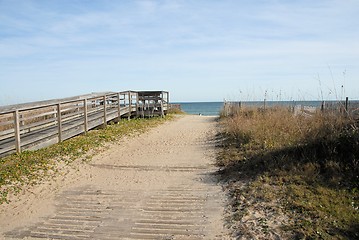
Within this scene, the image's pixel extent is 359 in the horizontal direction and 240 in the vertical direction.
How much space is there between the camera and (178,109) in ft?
100

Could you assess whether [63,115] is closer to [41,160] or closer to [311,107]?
[41,160]

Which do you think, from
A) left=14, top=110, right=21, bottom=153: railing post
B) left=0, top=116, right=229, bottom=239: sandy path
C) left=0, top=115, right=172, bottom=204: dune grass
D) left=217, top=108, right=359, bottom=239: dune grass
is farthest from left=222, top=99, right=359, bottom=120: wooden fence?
left=14, top=110, right=21, bottom=153: railing post

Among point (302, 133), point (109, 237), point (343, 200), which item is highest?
point (302, 133)

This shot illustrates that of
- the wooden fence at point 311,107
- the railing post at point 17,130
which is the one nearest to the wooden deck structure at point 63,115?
the railing post at point 17,130

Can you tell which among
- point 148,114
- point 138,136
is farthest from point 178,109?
point 138,136

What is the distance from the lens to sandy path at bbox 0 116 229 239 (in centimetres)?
489

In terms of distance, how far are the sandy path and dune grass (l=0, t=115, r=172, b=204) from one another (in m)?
0.40

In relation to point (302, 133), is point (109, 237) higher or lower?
lower

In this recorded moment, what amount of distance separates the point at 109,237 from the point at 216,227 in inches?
57.5

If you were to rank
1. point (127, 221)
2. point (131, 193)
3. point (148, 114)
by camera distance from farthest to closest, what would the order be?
1. point (148, 114)
2. point (131, 193)
3. point (127, 221)

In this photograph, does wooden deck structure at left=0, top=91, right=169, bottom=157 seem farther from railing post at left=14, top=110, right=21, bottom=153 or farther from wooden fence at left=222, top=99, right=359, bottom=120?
wooden fence at left=222, top=99, right=359, bottom=120

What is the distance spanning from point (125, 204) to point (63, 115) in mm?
8593

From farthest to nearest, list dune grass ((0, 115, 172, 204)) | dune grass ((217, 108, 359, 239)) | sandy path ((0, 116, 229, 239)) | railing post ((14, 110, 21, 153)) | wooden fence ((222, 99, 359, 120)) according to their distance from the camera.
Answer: wooden fence ((222, 99, 359, 120)), railing post ((14, 110, 21, 153)), dune grass ((0, 115, 172, 204)), sandy path ((0, 116, 229, 239)), dune grass ((217, 108, 359, 239))

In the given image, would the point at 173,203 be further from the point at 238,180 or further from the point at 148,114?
the point at 148,114
